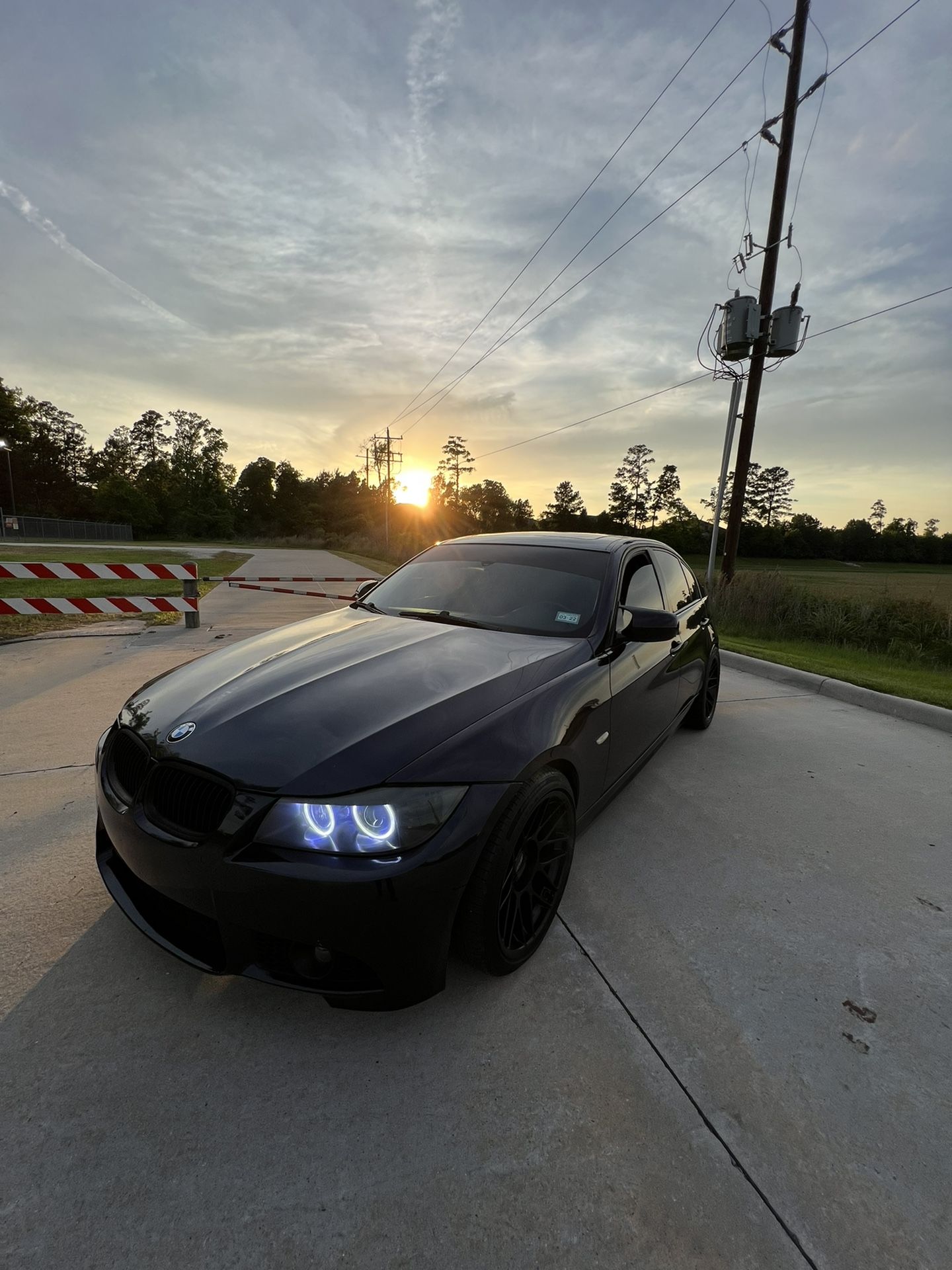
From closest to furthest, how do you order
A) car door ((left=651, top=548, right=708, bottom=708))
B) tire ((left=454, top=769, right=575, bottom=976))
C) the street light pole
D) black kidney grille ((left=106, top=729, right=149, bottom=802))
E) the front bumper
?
the front bumper
tire ((left=454, top=769, right=575, bottom=976))
black kidney grille ((left=106, top=729, right=149, bottom=802))
car door ((left=651, top=548, right=708, bottom=708))
the street light pole

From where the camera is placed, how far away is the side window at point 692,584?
4594 mm

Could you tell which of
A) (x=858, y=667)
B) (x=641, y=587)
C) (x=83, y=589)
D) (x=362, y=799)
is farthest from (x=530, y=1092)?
(x=83, y=589)

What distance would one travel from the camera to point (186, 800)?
5.91 ft

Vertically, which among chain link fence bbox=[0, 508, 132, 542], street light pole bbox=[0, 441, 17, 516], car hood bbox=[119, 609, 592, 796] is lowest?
chain link fence bbox=[0, 508, 132, 542]

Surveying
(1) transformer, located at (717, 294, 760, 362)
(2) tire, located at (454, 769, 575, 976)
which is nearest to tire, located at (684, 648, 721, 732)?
(2) tire, located at (454, 769, 575, 976)

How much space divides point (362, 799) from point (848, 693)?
5746mm

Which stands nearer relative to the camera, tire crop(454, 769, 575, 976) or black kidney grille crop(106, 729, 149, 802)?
tire crop(454, 769, 575, 976)

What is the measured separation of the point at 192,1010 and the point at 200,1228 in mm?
645

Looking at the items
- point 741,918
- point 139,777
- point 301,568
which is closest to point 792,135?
point 741,918

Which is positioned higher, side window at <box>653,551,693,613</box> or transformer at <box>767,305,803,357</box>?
transformer at <box>767,305,803,357</box>

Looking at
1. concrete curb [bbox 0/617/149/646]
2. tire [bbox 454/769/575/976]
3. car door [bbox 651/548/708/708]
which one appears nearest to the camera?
tire [bbox 454/769/575/976]

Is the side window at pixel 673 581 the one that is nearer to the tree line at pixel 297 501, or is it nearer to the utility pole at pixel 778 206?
the utility pole at pixel 778 206

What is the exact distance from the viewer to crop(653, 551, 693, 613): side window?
397cm

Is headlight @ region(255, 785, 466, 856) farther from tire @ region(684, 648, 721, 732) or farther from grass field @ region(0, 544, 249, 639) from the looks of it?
grass field @ region(0, 544, 249, 639)
